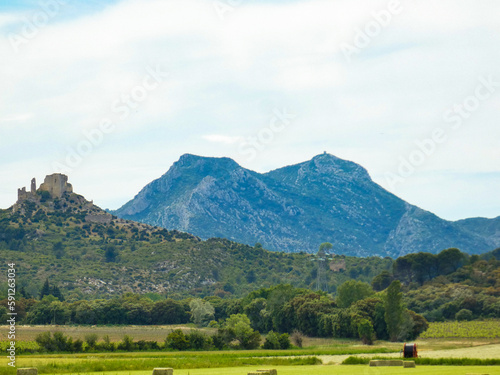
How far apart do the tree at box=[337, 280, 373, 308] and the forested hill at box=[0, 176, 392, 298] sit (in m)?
60.1

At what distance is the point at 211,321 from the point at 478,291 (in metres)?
54.6

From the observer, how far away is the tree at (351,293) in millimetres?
105000

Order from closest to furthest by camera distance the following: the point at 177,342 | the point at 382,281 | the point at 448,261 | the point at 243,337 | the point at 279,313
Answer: the point at 177,342 → the point at 243,337 → the point at 279,313 → the point at 382,281 → the point at 448,261

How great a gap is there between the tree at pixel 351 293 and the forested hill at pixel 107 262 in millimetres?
60124

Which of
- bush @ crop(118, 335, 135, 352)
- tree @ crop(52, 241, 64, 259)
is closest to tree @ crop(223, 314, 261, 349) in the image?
bush @ crop(118, 335, 135, 352)

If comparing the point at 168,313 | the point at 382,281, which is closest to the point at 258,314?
the point at 168,313

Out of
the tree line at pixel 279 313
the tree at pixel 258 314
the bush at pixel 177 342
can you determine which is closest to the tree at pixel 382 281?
the tree line at pixel 279 313

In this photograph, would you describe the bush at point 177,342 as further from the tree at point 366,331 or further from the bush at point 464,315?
the bush at point 464,315

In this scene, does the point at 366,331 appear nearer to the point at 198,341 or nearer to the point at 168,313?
the point at 198,341

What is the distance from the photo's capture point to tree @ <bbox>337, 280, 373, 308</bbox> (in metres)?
105

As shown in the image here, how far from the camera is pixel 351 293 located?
106m

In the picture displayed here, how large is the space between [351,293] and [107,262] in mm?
85435

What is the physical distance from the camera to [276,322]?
3971 inches

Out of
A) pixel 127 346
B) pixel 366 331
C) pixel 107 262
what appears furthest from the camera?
pixel 107 262
